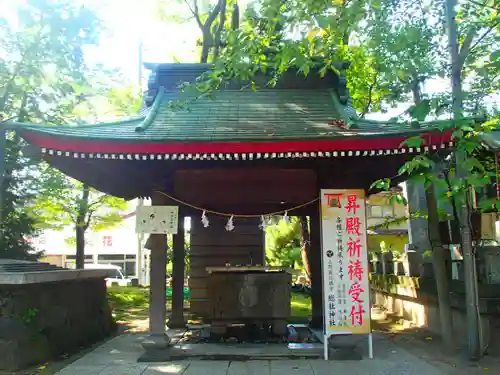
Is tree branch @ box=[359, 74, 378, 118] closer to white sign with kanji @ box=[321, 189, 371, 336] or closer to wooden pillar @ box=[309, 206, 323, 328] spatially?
wooden pillar @ box=[309, 206, 323, 328]

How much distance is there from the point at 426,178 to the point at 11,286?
667 cm

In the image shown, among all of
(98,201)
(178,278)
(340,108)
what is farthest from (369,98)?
(98,201)

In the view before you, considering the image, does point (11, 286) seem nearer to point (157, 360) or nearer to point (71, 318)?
point (71, 318)

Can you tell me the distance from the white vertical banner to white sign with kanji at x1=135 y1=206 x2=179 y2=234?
265 cm

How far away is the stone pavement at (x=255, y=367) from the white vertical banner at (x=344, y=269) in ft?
1.91

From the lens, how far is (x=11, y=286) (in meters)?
7.46

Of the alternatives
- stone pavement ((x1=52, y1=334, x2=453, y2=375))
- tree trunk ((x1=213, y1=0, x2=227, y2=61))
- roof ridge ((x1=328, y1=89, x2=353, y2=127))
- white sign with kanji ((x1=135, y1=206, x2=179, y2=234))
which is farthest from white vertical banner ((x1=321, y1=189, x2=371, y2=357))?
tree trunk ((x1=213, y1=0, x2=227, y2=61))

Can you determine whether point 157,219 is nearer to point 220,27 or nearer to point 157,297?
point 157,297

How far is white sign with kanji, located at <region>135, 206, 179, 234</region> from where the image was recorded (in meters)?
7.97

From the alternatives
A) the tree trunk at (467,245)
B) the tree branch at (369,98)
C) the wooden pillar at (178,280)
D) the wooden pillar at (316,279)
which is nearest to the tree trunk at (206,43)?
the tree branch at (369,98)

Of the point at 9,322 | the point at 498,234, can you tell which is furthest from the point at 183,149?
the point at 498,234

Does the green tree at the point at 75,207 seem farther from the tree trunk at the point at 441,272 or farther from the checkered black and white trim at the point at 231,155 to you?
the tree trunk at the point at 441,272

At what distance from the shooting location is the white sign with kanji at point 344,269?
770cm

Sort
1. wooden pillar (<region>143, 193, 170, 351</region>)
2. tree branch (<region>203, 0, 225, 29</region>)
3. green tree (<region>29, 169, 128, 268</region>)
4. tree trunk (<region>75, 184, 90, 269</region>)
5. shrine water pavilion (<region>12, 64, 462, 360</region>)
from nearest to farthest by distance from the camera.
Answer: shrine water pavilion (<region>12, 64, 462, 360</region>)
wooden pillar (<region>143, 193, 170, 351</region>)
green tree (<region>29, 169, 128, 268</region>)
tree branch (<region>203, 0, 225, 29</region>)
tree trunk (<region>75, 184, 90, 269</region>)
